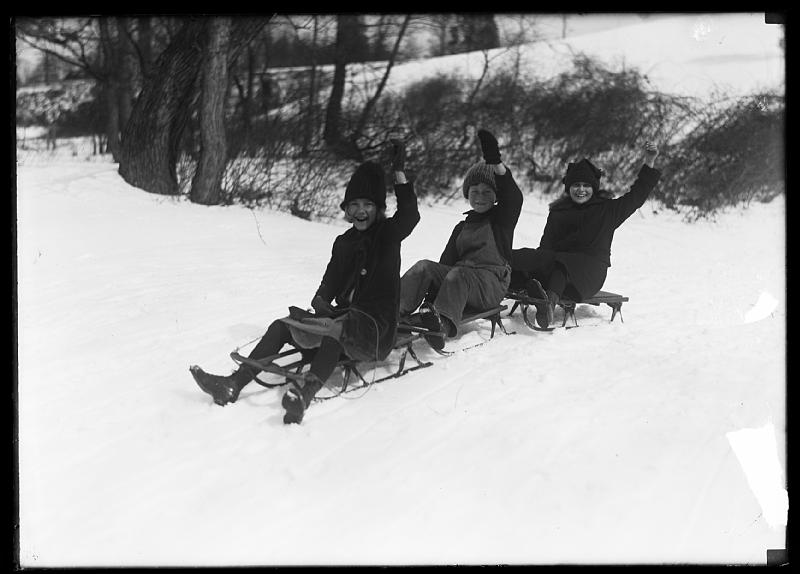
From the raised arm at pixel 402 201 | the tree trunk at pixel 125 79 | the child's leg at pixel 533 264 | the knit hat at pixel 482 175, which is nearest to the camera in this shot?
the raised arm at pixel 402 201

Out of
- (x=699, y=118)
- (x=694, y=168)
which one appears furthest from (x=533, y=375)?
(x=699, y=118)

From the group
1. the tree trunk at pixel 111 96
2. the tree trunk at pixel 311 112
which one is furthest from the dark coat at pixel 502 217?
the tree trunk at pixel 111 96

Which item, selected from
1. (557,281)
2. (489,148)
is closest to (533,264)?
(557,281)

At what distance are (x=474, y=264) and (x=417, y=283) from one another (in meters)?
0.54

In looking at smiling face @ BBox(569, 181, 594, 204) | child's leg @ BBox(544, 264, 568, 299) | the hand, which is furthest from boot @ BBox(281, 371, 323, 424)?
the hand

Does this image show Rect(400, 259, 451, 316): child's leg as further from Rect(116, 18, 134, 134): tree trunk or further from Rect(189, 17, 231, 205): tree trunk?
Rect(116, 18, 134, 134): tree trunk

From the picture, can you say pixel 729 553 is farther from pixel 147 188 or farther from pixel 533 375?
pixel 147 188

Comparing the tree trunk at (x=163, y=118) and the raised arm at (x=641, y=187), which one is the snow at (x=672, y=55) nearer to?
the raised arm at (x=641, y=187)

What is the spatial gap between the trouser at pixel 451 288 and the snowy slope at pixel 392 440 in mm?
359

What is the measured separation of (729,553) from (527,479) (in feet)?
3.17

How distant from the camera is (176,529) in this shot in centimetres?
331

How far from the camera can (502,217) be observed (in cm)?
582

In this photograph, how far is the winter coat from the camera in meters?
6.27

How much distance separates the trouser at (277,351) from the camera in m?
4.39
